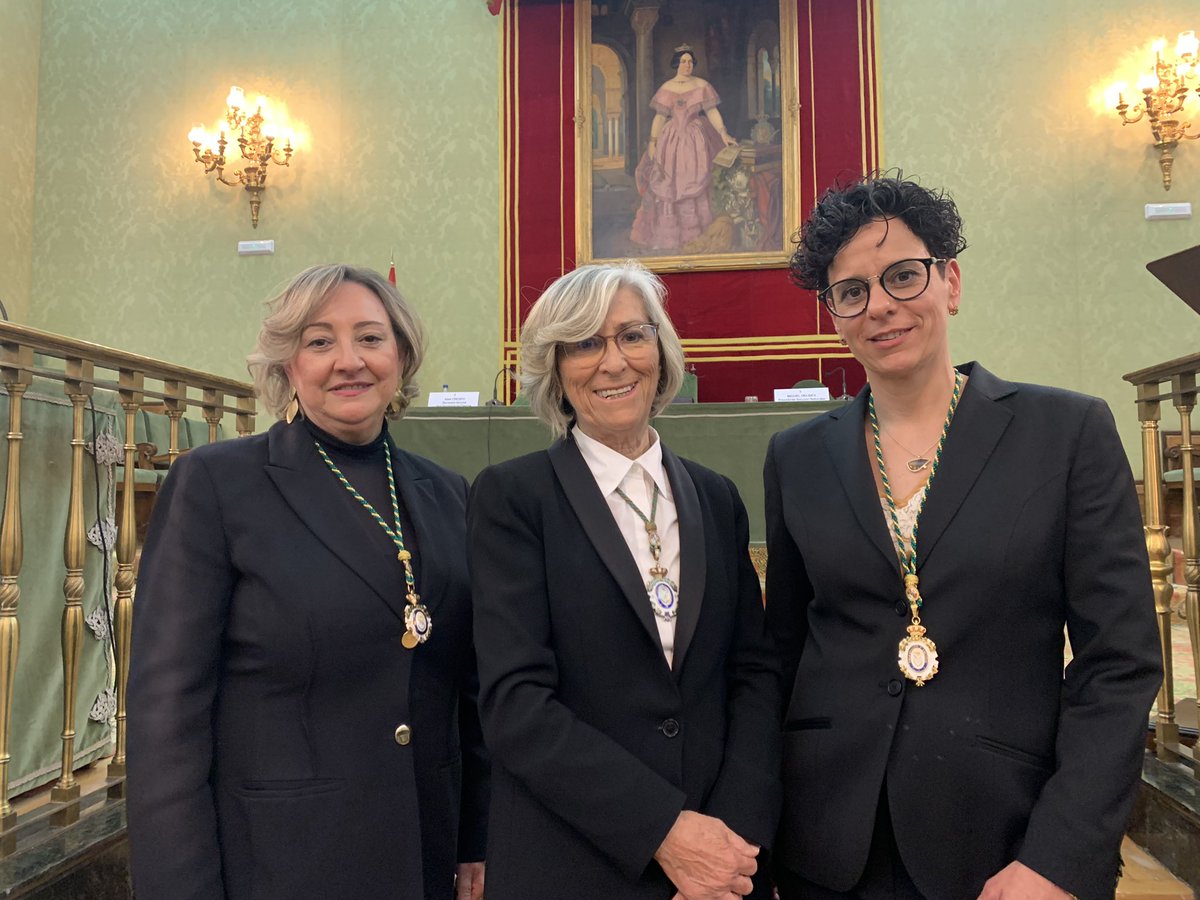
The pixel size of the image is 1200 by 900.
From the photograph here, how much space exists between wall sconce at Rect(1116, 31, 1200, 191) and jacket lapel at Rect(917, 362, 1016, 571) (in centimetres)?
633

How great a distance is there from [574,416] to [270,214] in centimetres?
659

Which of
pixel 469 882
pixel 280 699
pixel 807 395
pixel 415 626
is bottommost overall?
pixel 469 882

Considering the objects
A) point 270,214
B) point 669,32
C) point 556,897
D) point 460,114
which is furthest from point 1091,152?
point 556,897

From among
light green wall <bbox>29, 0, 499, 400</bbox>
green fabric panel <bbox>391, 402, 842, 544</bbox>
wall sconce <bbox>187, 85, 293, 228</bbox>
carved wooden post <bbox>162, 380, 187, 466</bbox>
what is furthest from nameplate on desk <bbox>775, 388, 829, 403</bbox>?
wall sconce <bbox>187, 85, 293, 228</bbox>

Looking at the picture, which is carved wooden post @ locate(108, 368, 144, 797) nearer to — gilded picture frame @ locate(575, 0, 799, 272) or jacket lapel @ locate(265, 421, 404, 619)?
jacket lapel @ locate(265, 421, 404, 619)

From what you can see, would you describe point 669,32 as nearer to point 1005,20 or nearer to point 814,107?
point 814,107

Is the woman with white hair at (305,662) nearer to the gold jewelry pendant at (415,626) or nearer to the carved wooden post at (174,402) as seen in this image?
the gold jewelry pendant at (415,626)

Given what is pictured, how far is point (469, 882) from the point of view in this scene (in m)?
1.62

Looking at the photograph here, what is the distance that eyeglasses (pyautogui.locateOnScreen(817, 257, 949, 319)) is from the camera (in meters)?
1.34

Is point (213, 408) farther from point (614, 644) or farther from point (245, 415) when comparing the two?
point (614, 644)

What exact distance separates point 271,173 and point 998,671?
7372 millimetres

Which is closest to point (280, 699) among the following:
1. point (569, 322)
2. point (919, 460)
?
point (569, 322)

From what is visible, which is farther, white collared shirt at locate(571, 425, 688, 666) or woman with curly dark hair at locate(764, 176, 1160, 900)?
white collared shirt at locate(571, 425, 688, 666)

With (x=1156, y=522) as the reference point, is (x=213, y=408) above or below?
above
